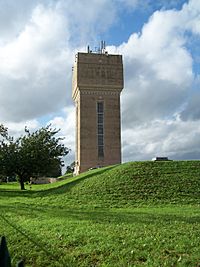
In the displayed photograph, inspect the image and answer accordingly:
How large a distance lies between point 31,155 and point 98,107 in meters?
27.8

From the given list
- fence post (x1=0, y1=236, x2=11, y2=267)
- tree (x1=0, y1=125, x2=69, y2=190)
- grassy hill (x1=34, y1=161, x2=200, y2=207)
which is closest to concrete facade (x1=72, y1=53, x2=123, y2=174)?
tree (x1=0, y1=125, x2=69, y2=190)

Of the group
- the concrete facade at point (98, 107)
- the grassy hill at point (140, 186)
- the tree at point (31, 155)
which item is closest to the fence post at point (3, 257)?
the grassy hill at point (140, 186)

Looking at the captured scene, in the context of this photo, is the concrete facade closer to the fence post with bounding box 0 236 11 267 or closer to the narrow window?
the narrow window

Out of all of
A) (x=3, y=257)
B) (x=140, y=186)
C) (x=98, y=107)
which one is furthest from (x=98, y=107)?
(x=3, y=257)

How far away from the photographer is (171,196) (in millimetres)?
17438

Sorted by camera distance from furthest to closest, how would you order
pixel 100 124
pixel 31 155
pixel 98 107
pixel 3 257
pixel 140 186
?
pixel 98 107
pixel 100 124
pixel 31 155
pixel 140 186
pixel 3 257

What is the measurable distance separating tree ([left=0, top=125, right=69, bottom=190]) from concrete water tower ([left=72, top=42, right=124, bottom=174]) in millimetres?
22456

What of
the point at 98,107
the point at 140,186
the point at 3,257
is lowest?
the point at 3,257

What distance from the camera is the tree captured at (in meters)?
31.9

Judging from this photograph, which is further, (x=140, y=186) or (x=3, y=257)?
(x=140, y=186)

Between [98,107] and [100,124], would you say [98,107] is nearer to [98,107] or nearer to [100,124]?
[98,107]

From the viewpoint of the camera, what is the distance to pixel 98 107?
58438 millimetres

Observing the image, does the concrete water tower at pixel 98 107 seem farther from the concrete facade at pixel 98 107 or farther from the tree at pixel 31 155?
the tree at pixel 31 155

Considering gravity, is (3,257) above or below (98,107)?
below
